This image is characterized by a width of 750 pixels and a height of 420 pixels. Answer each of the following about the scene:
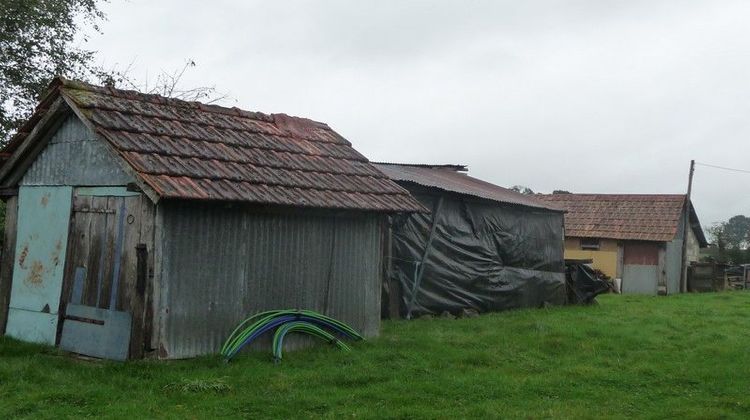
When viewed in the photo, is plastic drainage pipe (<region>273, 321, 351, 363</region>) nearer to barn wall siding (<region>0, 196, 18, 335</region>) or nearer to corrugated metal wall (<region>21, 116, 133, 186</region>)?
corrugated metal wall (<region>21, 116, 133, 186</region>)

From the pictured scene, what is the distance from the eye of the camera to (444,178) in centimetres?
1969

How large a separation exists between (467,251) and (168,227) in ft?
30.2

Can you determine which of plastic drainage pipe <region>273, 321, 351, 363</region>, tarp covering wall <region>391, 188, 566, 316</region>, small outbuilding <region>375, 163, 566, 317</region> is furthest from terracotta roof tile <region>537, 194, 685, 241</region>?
plastic drainage pipe <region>273, 321, 351, 363</region>

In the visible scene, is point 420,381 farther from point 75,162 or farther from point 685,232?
point 685,232

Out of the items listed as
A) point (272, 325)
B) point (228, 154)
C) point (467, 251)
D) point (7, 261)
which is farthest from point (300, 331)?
point (467, 251)

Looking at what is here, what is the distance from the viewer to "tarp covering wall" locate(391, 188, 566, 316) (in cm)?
1617

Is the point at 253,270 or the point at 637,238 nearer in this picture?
the point at 253,270

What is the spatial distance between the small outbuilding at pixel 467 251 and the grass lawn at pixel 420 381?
2798 mm

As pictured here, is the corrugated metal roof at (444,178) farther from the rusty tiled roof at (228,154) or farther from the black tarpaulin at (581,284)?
the rusty tiled roof at (228,154)

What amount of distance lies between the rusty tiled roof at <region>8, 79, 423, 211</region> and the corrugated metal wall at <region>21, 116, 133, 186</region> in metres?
0.43

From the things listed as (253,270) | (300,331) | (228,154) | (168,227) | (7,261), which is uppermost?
(228,154)

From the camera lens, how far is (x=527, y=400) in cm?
868

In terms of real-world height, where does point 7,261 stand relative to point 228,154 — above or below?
below

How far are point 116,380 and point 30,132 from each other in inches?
185
